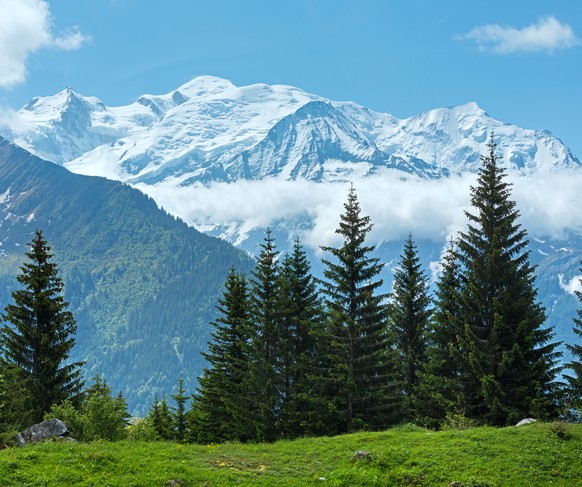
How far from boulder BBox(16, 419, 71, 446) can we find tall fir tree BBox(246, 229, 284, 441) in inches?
528

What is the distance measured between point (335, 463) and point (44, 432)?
50.7 feet

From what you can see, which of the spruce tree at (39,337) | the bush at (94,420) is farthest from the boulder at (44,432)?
the spruce tree at (39,337)

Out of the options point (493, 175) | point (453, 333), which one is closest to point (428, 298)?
point (453, 333)

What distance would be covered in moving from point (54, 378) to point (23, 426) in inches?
172

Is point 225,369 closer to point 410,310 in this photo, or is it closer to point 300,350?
point 300,350

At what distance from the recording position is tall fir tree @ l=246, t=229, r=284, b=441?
1597 inches

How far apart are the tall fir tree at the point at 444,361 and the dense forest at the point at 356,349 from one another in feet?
0.44

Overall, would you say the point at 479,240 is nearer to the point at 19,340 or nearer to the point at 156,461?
the point at 156,461

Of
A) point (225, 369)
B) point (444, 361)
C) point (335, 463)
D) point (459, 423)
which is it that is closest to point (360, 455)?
point (335, 463)

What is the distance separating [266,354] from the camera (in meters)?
42.9

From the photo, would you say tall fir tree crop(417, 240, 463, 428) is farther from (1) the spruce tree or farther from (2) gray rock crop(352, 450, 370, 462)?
(1) the spruce tree

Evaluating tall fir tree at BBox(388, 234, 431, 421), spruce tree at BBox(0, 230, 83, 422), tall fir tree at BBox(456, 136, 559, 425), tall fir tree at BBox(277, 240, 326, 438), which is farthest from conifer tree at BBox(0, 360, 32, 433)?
tall fir tree at BBox(388, 234, 431, 421)

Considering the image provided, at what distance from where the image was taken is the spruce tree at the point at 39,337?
4266 centimetres

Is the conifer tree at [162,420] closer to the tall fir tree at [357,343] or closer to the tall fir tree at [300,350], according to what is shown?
the tall fir tree at [300,350]
